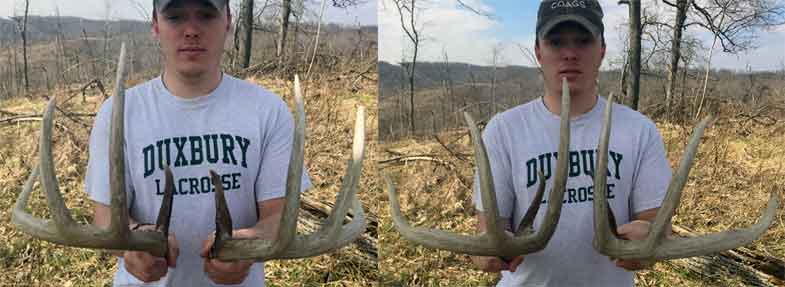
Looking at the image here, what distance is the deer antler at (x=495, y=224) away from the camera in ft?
6.84

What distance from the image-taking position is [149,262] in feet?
7.38

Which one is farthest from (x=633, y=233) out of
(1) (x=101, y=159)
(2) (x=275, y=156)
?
(1) (x=101, y=159)

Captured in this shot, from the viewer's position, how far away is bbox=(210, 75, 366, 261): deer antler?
199 cm

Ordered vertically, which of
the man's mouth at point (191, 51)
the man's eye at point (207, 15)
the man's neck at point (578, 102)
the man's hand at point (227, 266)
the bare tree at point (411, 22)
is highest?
the bare tree at point (411, 22)

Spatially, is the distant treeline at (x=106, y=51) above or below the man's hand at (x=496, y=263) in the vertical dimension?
above

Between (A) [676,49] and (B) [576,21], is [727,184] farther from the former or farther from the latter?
(B) [576,21]

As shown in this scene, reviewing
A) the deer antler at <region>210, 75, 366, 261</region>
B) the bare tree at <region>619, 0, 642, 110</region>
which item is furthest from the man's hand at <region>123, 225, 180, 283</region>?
the bare tree at <region>619, 0, 642, 110</region>

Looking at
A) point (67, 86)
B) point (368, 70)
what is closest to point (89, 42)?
point (67, 86)

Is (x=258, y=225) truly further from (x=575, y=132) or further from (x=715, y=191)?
(x=715, y=191)

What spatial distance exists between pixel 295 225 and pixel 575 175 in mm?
1368

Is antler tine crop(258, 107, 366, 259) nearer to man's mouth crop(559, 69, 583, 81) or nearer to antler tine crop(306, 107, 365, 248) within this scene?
antler tine crop(306, 107, 365, 248)

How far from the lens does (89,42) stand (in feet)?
14.5

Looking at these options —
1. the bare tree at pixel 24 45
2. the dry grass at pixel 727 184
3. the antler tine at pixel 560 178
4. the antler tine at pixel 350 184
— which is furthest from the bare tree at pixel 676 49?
the bare tree at pixel 24 45

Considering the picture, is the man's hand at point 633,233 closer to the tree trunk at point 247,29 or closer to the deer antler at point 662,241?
the deer antler at point 662,241
